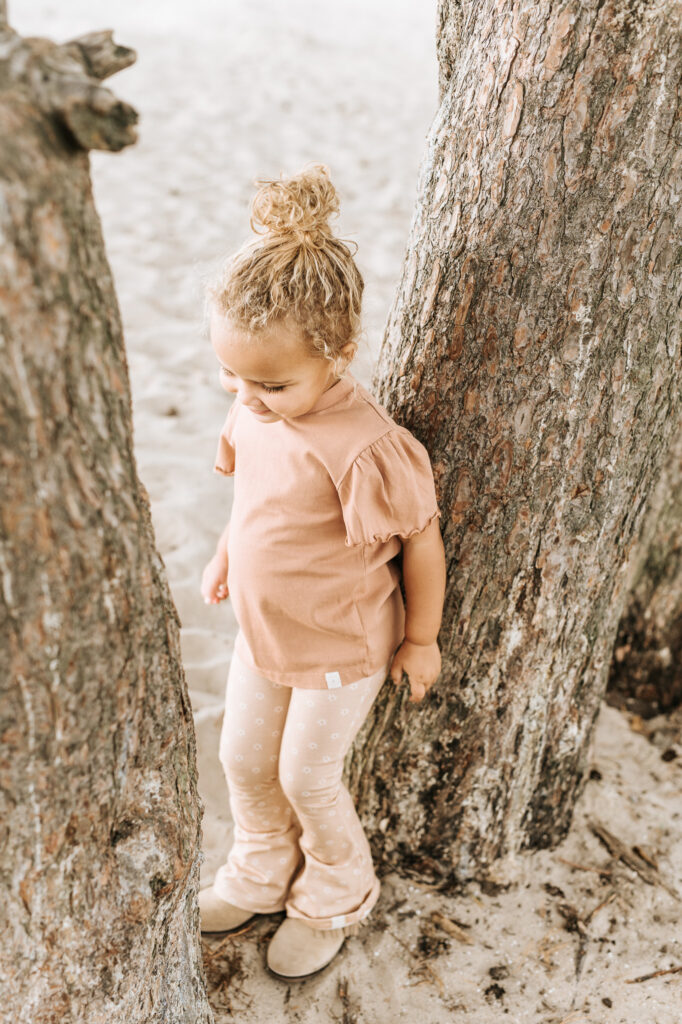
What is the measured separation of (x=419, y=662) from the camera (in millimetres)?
1901

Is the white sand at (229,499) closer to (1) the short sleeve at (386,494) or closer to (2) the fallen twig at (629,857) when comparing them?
(2) the fallen twig at (629,857)

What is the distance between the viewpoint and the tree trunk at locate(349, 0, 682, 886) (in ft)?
4.89

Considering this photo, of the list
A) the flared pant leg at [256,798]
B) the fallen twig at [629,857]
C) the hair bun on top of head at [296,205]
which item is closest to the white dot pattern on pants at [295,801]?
the flared pant leg at [256,798]

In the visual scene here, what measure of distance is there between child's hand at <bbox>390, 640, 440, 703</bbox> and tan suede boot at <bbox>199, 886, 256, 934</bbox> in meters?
0.74

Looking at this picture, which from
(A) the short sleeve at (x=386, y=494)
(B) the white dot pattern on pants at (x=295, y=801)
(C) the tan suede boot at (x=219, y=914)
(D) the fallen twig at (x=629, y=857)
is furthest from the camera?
(D) the fallen twig at (x=629, y=857)

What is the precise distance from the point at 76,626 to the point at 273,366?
601mm

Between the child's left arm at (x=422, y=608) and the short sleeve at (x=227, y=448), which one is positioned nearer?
the child's left arm at (x=422, y=608)

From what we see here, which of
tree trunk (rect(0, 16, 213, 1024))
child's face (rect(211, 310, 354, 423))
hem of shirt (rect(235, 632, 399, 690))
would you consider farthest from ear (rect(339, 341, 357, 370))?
hem of shirt (rect(235, 632, 399, 690))

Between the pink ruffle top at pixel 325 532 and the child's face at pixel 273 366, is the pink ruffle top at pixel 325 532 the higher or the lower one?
the lower one

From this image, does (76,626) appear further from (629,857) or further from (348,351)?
(629,857)

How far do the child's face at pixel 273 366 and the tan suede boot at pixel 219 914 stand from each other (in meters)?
1.25

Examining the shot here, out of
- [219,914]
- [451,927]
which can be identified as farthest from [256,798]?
[451,927]

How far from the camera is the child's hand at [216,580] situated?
2.14m

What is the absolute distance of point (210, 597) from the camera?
84.7 inches
